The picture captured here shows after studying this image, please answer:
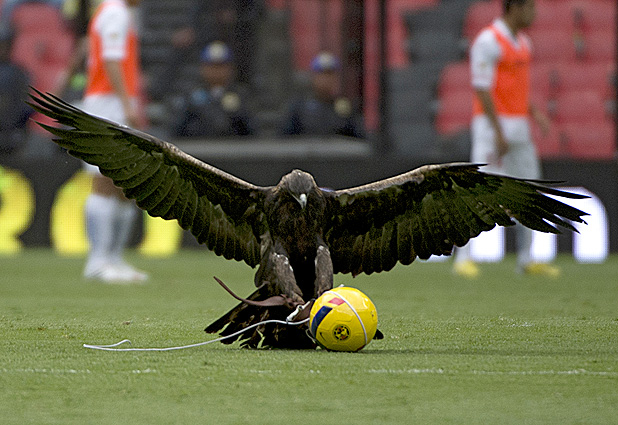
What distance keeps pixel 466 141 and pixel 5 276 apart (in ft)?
19.7

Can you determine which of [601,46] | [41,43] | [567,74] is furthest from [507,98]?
[41,43]

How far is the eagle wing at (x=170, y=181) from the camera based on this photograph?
4.57m

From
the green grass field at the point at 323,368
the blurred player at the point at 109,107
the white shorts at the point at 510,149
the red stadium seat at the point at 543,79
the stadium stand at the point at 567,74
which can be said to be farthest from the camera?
the red stadium seat at the point at 543,79

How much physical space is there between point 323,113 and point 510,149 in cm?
446

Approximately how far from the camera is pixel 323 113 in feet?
42.3

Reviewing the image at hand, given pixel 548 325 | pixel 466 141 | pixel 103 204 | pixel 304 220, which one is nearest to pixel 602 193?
pixel 466 141

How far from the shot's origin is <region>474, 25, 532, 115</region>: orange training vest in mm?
8695

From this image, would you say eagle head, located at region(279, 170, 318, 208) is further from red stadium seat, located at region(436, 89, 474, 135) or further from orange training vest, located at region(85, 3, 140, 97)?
red stadium seat, located at region(436, 89, 474, 135)

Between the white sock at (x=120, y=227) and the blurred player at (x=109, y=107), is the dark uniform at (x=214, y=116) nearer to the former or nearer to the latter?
the blurred player at (x=109, y=107)

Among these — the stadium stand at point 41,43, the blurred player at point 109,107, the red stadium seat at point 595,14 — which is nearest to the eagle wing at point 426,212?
the blurred player at point 109,107

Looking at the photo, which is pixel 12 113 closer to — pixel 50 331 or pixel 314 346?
pixel 50 331

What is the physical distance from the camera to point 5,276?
8.81 meters

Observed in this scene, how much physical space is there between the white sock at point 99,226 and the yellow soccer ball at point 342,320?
4383 mm

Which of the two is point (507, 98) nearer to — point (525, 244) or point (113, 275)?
point (525, 244)
